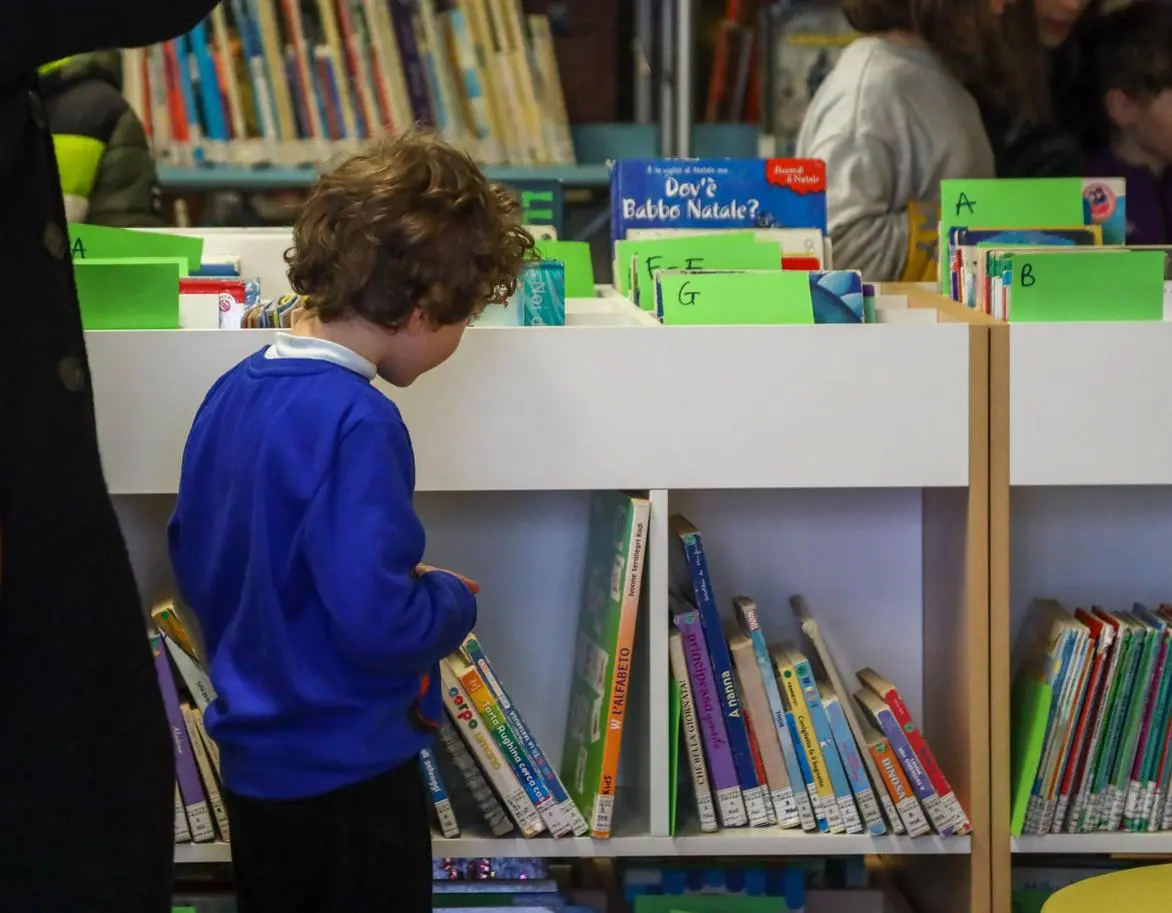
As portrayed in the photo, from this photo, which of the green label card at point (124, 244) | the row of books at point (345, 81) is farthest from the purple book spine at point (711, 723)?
the row of books at point (345, 81)

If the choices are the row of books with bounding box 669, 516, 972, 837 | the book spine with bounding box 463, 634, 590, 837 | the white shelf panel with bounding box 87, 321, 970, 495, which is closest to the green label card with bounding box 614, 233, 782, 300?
the white shelf panel with bounding box 87, 321, 970, 495

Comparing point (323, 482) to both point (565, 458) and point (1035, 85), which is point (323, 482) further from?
point (1035, 85)

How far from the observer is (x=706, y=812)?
1595 millimetres

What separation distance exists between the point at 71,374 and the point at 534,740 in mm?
889

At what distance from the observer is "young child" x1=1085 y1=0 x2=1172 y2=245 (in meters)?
2.55

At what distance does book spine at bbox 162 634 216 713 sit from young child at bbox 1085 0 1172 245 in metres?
1.78

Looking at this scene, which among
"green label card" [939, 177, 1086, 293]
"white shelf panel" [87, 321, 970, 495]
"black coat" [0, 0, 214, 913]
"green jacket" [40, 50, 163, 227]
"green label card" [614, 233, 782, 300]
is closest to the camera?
"black coat" [0, 0, 214, 913]

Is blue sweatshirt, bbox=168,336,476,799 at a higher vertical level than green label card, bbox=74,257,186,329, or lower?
lower

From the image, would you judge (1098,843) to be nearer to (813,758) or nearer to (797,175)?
(813,758)

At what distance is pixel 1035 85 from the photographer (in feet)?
7.84

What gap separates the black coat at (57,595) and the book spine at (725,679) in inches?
31.9

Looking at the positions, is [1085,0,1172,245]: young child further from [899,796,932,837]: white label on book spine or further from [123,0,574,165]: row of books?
[899,796,932,837]: white label on book spine

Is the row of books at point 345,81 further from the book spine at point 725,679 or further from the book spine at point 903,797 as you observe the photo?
the book spine at point 903,797

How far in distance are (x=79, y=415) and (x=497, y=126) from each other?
232cm
